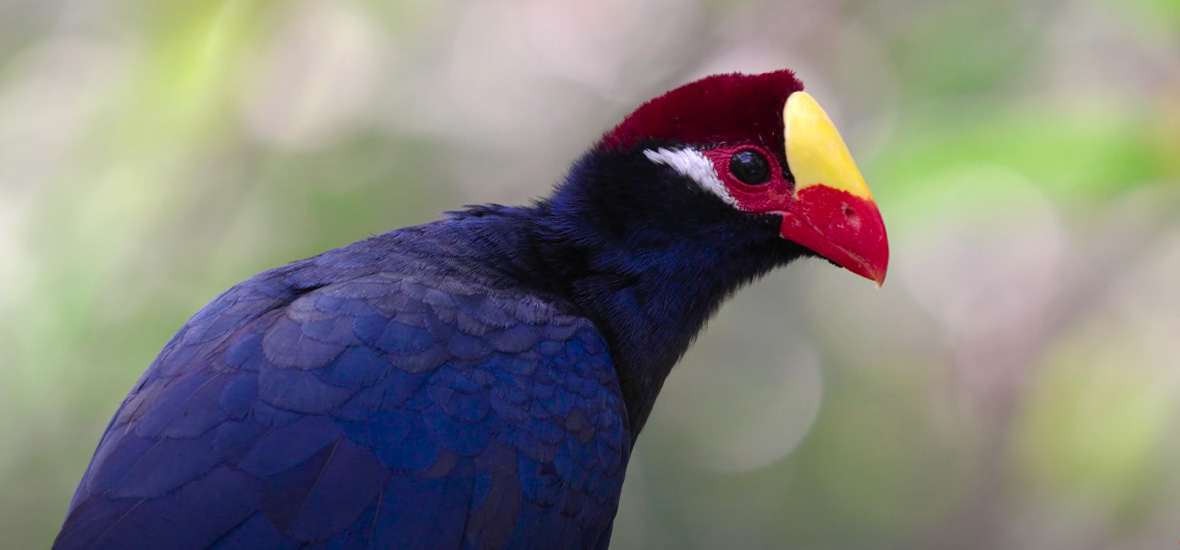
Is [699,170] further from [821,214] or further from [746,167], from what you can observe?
[821,214]

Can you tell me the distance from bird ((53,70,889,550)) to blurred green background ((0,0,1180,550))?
3.06 feet

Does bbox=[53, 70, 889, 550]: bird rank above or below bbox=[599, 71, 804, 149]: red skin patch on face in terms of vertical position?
below

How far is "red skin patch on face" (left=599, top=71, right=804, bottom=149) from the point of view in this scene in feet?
7.04

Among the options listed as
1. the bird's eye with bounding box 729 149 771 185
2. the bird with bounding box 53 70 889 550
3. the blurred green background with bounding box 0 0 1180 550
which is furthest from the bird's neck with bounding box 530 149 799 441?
the blurred green background with bounding box 0 0 1180 550

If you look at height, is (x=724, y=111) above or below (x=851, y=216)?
above

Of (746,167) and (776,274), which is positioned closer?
(746,167)

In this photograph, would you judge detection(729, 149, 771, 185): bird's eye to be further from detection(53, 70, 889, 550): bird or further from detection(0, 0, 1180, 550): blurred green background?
detection(0, 0, 1180, 550): blurred green background

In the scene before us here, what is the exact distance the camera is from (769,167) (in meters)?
2.18

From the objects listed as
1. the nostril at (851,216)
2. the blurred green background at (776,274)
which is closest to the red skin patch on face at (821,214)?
the nostril at (851,216)

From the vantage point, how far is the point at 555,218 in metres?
2.27

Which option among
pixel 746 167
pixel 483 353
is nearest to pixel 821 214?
pixel 746 167

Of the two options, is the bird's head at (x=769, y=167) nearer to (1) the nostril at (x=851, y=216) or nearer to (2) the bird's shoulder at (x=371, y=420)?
(1) the nostril at (x=851, y=216)

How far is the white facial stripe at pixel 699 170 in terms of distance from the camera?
216 centimetres

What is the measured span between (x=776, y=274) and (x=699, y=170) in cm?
212
